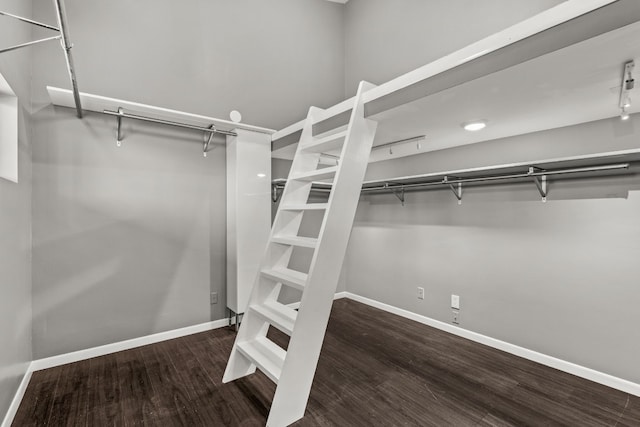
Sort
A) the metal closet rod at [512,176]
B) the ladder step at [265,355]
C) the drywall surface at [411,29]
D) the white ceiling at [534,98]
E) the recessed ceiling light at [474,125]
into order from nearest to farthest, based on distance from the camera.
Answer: the white ceiling at [534,98] → the ladder step at [265,355] → the metal closet rod at [512,176] → the recessed ceiling light at [474,125] → the drywall surface at [411,29]

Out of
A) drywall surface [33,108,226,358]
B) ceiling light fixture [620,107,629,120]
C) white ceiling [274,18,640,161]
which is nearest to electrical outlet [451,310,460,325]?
white ceiling [274,18,640,161]

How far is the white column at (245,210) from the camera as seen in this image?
10.0ft

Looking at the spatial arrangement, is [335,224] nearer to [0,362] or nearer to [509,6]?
[0,362]

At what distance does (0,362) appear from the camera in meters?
1.60

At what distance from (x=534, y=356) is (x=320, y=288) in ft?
7.01

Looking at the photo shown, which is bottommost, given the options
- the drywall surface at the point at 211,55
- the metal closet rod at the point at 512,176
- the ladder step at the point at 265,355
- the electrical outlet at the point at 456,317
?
the electrical outlet at the point at 456,317

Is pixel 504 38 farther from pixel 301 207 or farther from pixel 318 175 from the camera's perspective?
pixel 301 207

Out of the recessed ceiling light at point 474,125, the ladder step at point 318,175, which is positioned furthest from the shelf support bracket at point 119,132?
the recessed ceiling light at point 474,125

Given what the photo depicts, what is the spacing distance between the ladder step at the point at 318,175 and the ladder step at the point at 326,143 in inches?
7.9

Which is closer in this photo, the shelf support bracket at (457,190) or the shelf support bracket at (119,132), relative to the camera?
the shelf support bracket at (119,132)

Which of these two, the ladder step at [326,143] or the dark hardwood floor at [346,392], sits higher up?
the ladder step at [326,143]

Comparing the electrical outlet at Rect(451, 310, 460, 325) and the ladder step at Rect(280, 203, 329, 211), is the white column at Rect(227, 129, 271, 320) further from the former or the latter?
A: the electrical outlet at Rect(451, 310, 460, 325)

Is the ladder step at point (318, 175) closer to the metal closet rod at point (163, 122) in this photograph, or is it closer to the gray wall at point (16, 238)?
the metal closet rod at point (163, 122)

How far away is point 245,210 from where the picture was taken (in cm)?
311
